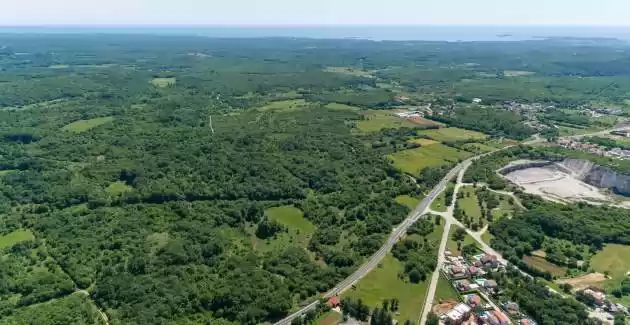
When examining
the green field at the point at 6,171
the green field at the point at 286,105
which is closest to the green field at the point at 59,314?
the green field at the point at 6,171

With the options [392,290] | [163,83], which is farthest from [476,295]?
[163,83]

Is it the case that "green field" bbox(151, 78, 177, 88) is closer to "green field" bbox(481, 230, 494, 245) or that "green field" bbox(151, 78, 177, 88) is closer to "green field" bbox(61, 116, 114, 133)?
"green field" bbox(61, 116, 114, 133)

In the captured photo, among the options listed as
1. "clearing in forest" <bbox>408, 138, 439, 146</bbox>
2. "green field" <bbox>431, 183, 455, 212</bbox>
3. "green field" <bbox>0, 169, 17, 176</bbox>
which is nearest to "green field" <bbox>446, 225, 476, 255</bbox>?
"green field" <bbox>431, 183, 455, 212</bbox>

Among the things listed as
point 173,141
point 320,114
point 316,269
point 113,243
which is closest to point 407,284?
point 316,269

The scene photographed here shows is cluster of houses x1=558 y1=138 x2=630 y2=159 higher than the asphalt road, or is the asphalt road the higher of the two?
cluster of houses x1=558 y1=138 x2=630 y2=159

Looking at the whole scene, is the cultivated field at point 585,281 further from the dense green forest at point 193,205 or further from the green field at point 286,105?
the green field at point 286,105

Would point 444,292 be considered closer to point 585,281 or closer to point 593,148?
point 585,281

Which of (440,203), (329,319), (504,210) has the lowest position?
(329,319)

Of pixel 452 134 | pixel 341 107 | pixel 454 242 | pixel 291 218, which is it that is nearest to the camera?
pixel 454 242
